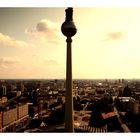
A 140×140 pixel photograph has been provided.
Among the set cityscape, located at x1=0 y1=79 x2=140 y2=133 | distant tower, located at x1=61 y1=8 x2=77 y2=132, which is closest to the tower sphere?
distant tower, located at x1=61 y1=8 x2=77 y2=132

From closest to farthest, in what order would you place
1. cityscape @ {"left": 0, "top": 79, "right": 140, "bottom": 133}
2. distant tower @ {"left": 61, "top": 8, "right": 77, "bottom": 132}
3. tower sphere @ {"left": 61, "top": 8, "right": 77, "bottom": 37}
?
distant tower @ {"left": 61, "top": 8, "right": 77, "bottom": 132} → tower sphere @ {"left": 61, "top": 8, "right": 77, "bottom": 37} → cityscape @ {"left": 0, "top": 79, "right": 140, "bottom": 133}

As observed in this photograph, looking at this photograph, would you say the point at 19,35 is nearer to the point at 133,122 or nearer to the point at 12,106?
the point at 12,106

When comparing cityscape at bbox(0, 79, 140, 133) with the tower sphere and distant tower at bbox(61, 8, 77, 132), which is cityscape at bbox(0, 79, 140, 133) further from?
the tower sphere

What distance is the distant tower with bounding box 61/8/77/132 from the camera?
5.49 metres

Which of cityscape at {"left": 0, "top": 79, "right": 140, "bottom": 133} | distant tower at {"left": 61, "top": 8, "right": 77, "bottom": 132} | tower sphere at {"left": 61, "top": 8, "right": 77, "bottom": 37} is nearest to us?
distant tower at {"left": 61, "top": 8, "right": 77, "bottom": 132}

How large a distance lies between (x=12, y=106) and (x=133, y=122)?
9.41ft

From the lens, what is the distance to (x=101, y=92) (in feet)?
23.3

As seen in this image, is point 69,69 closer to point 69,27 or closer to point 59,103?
point 69,27

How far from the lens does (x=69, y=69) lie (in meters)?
5.48

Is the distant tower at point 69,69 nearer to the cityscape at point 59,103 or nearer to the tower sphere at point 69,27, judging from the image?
the tower sphere at point 69,27

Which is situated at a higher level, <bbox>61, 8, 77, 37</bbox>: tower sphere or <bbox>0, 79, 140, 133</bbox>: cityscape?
<bbox>61, 8, 77, 37</bbox>: tower sphere

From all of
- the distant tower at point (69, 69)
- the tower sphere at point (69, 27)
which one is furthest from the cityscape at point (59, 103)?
the tower sphere at point (69, 27)

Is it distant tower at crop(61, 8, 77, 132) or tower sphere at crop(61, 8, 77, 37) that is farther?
tower sphere at crop(61, 8, 77, 37)
